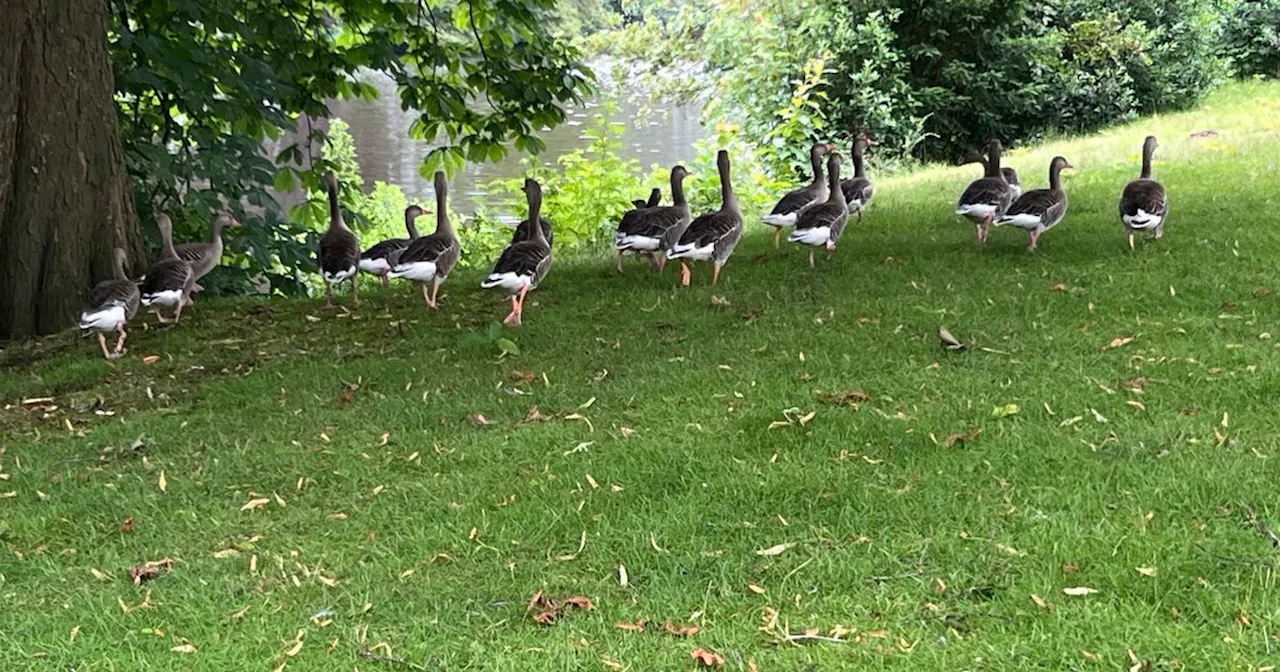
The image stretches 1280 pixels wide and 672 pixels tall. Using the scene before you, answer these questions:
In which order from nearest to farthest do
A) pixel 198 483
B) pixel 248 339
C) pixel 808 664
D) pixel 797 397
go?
1. pixel 808 664
2. pixel 198 483
3. pixel 797 397
4. pixel 248 339

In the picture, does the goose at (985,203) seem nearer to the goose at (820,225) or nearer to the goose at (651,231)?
the goose at (820,225)

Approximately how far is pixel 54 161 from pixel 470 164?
21141 millimetres

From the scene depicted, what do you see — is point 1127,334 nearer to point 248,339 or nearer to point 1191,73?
point 248,339

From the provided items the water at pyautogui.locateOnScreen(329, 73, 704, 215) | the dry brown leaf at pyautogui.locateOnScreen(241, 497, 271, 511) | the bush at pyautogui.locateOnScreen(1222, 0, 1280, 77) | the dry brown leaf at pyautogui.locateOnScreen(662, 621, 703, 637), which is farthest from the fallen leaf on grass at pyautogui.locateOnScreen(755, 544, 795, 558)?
the bush at pyautogui.locateOnScreen(1222, 0, 1280, 77)

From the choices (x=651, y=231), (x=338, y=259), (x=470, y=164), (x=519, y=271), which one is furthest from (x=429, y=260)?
(x=470, y=164)

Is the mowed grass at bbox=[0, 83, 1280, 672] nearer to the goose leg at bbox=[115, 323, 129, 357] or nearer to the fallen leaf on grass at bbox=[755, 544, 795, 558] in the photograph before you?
the fallen leaf on grass at bbox=[755, 544, 795, 558]

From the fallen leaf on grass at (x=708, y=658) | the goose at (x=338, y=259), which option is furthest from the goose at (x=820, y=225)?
the fallen leaf on grass at (x=708, y=658)

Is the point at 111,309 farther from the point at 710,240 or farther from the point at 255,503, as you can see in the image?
the point at 710,240

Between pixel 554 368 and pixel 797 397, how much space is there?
5.78ft

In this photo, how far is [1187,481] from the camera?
448 centimetres

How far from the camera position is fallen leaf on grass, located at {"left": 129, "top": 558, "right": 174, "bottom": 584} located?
4270 millimetres

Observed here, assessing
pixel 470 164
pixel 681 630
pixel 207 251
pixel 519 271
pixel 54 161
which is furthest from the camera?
pixel 470 164

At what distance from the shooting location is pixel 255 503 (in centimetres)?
496

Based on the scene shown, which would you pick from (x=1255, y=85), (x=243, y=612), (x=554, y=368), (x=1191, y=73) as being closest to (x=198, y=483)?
(x=243, y=612)
